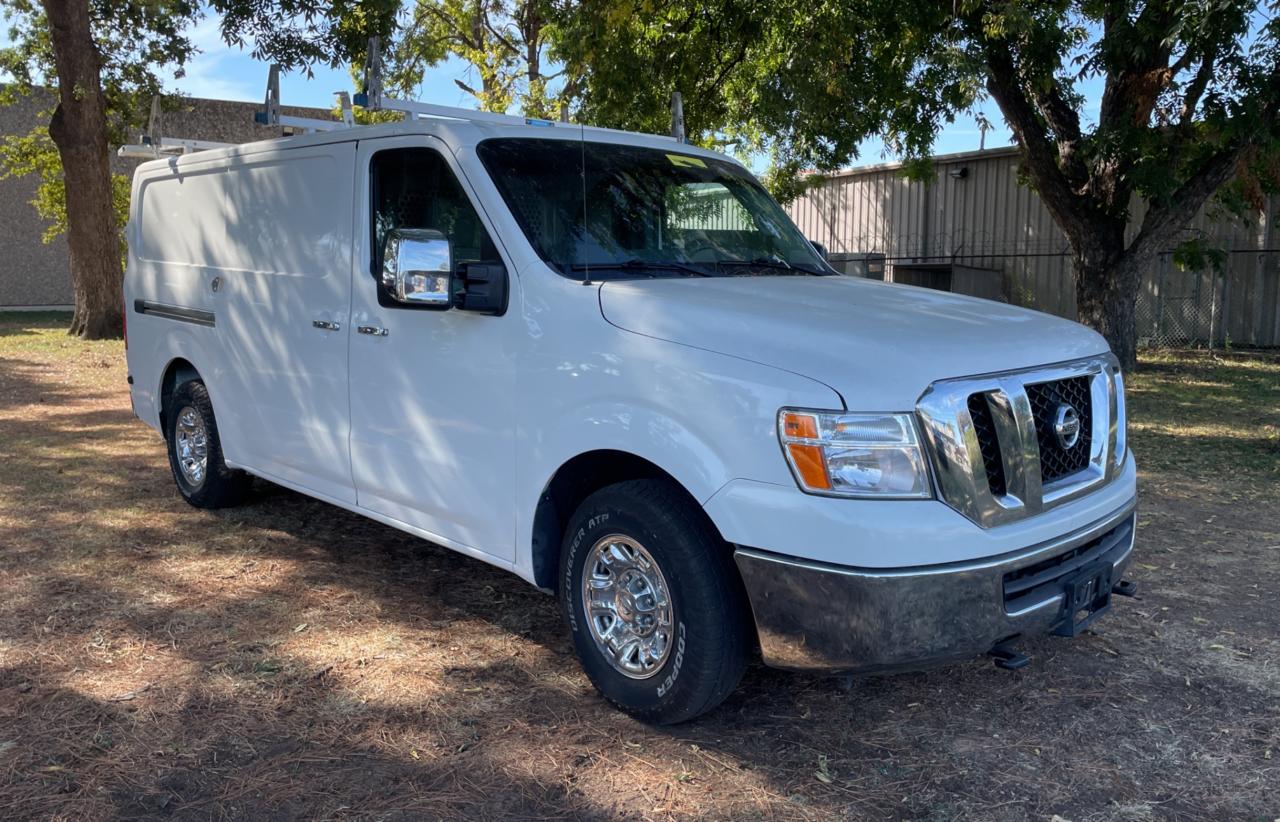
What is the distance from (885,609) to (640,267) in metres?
1.74

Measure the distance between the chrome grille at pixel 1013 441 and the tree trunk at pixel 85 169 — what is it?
1685cm

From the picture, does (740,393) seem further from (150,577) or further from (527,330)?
(150,577)

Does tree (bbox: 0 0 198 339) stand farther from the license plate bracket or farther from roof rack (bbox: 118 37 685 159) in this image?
the license plate bracket

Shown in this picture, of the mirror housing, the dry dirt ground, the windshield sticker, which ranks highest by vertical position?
the windshield sticker

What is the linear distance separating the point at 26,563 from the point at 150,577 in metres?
0.79

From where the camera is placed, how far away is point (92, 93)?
1688 centimetres

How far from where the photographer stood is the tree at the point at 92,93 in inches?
658

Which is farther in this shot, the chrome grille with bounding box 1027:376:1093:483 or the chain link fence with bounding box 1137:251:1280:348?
the chain link fence with bounding box 1137:251:1280:348

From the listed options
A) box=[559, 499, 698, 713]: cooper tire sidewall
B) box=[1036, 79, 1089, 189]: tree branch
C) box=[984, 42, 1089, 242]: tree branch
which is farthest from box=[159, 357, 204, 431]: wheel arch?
box=[1036, 79, 1089, 189]: tree branch

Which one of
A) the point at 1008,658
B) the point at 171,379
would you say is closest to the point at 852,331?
the point at 1008,658

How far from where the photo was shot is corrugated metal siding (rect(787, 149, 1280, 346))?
719 inches

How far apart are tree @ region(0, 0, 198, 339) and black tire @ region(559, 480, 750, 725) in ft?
47.3

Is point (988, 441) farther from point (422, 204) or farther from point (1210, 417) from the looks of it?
point (1210, 417)

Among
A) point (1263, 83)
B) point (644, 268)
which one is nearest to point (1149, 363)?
point (1263, 83)
